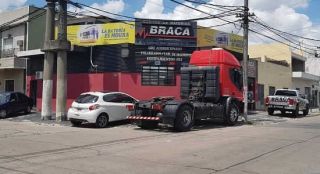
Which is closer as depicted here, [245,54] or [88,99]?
[88,99]

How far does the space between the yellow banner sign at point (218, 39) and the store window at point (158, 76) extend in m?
2.52

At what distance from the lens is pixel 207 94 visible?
22.5m

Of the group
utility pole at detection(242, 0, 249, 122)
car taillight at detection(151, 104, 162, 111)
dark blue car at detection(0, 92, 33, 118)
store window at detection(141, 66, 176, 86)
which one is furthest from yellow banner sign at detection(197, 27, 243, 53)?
dark blue car at detection(0, 92, 33, 118)

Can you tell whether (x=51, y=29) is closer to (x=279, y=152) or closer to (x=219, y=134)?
(x=219, y=134)

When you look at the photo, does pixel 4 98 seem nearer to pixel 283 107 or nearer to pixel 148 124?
pixel 148 124

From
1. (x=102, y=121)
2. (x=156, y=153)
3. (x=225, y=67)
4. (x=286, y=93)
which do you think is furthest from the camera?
(x=286, y=93)

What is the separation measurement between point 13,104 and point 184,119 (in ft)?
44.5

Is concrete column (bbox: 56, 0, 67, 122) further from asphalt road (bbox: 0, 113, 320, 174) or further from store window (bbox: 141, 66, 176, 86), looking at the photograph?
asphalt road (bbox: 0, 113, 320, 174)

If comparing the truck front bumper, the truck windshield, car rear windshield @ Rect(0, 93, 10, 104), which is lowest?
the truck front bumper

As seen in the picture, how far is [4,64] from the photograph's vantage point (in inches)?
1407

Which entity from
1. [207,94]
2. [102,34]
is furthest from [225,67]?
[102,34]

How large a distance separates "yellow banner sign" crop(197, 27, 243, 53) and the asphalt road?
1185 centimetres

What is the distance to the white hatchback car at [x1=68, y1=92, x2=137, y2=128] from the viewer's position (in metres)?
21.2

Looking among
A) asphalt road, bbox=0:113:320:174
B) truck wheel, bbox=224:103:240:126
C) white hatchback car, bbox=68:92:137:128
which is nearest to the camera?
asphalt road, bbox=0:113:320:174
